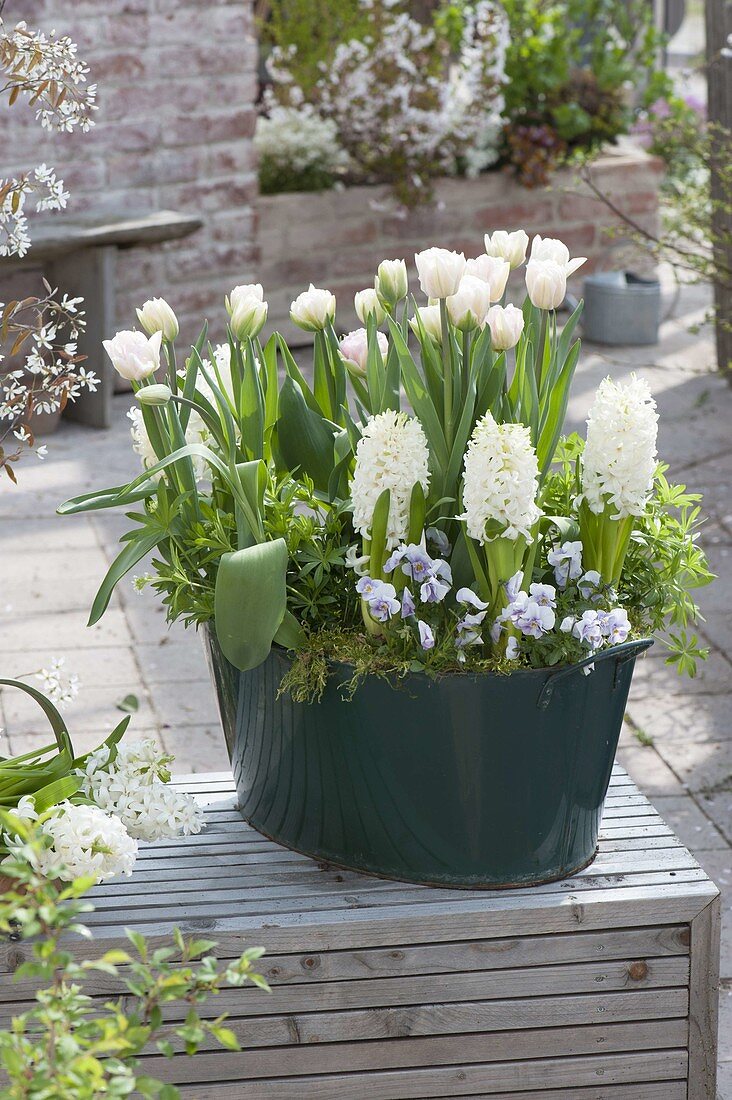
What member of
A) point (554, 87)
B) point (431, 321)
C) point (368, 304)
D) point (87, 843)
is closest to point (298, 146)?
point (554, 87)

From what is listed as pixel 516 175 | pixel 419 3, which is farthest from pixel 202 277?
pixel 419 3

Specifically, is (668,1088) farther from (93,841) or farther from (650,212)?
(650,212)

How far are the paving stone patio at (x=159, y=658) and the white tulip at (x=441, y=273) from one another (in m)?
1.19

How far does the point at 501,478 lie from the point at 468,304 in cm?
22

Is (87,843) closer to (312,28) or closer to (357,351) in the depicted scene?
(357,351)

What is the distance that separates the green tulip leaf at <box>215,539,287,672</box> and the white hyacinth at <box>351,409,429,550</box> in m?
0.11

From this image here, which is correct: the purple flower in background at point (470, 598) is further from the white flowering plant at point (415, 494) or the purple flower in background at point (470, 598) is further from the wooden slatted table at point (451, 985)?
the wooden slatted table at point (451, 985)

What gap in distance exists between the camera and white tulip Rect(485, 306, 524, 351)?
159 centimetres

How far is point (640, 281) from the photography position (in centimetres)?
571

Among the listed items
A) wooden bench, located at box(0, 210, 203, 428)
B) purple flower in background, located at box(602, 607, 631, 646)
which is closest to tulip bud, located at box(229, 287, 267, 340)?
purple flower in background, located at box(602, 607, 631, 646)

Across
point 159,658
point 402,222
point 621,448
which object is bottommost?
point 159,658

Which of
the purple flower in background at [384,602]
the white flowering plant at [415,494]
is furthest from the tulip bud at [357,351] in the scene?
the purple flower in background at [384,602]

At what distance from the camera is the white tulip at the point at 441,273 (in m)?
1.54

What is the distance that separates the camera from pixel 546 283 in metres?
1.59
